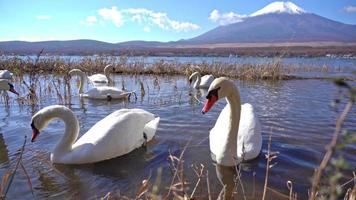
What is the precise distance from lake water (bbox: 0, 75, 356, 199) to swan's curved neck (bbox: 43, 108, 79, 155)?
0.26 m

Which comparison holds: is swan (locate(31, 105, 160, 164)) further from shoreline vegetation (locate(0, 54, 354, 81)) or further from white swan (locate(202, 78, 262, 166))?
shoreline vegetation (locate(0, 54, 354, 81))

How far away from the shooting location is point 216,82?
5.54 metres

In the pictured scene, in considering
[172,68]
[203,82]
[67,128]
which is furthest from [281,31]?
[67,128]

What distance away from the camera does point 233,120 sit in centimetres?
560

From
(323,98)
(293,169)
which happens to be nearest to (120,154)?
(293,169)

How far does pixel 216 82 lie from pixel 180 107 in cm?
520

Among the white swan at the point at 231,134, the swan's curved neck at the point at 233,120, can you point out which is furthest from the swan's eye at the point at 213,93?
the swan's curved neck at the point at 233,120

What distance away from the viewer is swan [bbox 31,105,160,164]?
225 inches

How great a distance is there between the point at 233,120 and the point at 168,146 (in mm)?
1632

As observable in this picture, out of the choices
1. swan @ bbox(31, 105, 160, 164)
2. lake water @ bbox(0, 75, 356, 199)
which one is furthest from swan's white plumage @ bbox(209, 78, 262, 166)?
swan @ bbox(31, 105, 160, 164)

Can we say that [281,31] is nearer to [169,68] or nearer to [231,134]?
[169,68]

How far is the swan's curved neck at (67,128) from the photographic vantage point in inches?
228

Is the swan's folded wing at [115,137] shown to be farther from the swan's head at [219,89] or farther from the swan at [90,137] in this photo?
the swan's head at [219,89]

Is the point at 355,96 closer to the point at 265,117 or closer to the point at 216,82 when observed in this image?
the point at 216,82
